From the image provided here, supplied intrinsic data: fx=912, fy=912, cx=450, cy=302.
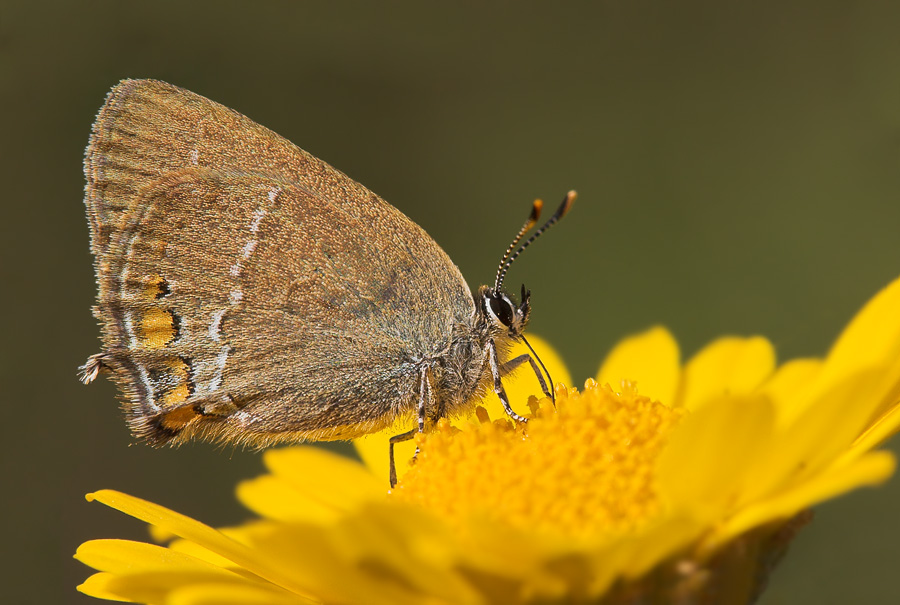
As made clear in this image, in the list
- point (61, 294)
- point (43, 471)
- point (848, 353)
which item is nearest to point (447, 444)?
point (848, 353)

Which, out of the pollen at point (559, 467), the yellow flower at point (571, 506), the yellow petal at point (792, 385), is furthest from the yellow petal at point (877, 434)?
the pollen at point (559, 467)

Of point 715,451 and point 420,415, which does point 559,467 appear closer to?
point 715,451

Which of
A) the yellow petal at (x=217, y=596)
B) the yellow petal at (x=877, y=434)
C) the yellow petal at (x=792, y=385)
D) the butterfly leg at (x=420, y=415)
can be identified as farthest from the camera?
the butterfly leg at (x=420, y=415)

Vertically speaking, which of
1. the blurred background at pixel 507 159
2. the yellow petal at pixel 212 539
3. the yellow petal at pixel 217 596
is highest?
the blurred background at pixel 507 159

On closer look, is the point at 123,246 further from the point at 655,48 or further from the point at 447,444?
the point at 655,48

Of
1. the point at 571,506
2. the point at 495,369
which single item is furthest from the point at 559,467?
the point at 495,369

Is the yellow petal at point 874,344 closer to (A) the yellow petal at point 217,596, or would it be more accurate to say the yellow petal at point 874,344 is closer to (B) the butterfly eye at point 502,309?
(B) the butterfly eye at point 502,309
